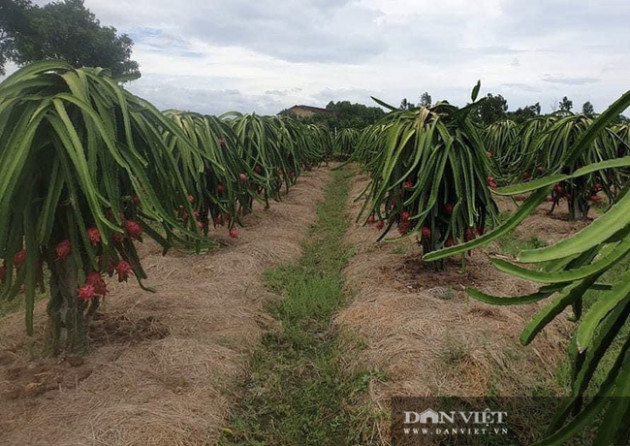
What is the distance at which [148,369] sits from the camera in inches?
112

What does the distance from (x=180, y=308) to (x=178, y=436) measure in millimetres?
1622

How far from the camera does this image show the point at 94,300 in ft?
9.47

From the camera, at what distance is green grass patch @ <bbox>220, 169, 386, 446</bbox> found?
2.57m

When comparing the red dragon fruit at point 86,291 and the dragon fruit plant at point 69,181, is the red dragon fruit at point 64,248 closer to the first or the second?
the dragon fruit plant at point 69,181

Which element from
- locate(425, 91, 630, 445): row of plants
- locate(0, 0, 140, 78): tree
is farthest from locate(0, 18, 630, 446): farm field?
locate(0, 0, 140, 78): tree

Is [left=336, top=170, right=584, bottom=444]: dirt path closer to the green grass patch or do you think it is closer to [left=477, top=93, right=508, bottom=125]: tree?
the green grass patch

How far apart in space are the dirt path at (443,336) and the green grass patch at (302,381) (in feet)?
0.54

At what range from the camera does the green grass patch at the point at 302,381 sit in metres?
2.57

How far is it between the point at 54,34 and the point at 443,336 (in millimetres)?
23390

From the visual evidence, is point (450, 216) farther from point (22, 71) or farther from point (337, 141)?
point (337, 141)

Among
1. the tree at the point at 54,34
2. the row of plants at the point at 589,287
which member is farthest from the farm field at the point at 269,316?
the tree at the point at 54,34

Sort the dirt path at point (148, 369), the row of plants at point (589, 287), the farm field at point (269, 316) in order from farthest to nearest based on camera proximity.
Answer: the dirt path at point (148, 369)
the farm field at point (269, 316)
the row of plants at point (589, 287)

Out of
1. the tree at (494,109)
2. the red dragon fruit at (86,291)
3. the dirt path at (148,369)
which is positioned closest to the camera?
the dirt path at (148,369)

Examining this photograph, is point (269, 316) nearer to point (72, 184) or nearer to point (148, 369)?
point (148, 369)
